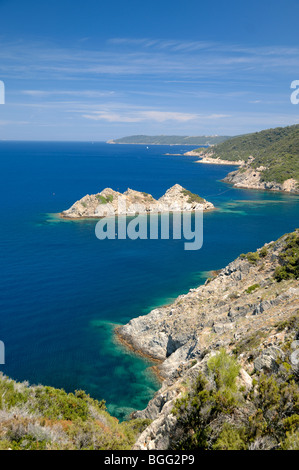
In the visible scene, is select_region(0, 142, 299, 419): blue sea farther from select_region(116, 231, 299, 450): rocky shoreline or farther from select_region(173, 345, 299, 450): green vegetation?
select_region(173, 345, 299, 450): green vegetation

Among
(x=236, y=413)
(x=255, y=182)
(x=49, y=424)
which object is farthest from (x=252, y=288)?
(x=255, y=182)

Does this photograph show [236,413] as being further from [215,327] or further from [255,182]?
[255,182]

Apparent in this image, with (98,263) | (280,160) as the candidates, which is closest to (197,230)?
(98,263)

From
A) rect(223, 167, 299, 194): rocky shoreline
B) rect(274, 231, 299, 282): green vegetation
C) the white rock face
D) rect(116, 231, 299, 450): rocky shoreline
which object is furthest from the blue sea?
rect(223, 167, 299, 194): rocky shoreline

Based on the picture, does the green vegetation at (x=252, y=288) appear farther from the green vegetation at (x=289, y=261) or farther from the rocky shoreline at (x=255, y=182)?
the rocky shoreline at (x=255, y=182)

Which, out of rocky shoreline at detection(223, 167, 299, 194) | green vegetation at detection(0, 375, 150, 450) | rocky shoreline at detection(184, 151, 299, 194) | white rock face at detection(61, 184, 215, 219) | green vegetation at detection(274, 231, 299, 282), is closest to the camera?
green vegetation at detection(0, 375, 150, 450)

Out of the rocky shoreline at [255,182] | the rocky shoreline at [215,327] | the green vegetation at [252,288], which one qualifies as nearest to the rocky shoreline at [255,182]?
the rocky shoreline at [255,182]
